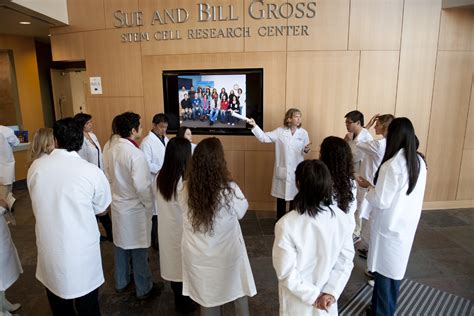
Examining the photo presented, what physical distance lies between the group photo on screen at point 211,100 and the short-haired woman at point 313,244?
318 centimetres

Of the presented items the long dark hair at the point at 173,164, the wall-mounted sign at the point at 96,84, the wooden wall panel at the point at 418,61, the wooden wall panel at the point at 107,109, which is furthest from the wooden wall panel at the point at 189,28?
the long dark hair at the point at 173,164

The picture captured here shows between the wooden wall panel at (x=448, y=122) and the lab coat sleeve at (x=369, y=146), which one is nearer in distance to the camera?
the lab coat sleeve at (x=369, y=146)

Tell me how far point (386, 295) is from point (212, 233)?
4.63 ft

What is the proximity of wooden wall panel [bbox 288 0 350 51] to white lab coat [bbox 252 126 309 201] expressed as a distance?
129 centimetres

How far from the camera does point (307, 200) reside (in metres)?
1.46

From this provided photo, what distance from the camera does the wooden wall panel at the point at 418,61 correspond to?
4.22 metres

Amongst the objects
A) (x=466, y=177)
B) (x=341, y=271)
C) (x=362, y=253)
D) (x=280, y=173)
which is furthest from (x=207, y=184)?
(x=466, y=177)

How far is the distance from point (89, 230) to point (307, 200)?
53.8 inches

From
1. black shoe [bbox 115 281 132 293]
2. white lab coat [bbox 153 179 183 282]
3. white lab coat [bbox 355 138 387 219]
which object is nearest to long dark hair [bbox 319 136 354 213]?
white lab coat [bbox 153 179 183 282]

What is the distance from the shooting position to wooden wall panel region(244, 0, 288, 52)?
4.25 metres

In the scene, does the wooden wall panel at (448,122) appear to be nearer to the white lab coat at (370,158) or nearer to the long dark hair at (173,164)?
the white lab coat at (370,158)

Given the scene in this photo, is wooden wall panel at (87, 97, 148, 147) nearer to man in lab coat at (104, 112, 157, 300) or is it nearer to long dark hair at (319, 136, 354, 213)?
man in lab coat at (104, 112, 157, 300)

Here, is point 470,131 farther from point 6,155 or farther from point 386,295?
point 6,155

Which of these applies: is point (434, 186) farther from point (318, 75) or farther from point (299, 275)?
point (299, 275)
